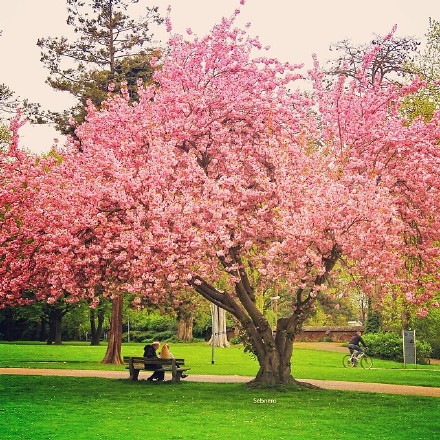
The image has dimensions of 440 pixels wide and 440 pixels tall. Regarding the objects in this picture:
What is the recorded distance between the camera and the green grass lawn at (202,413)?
46.2 feet

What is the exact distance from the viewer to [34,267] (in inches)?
898

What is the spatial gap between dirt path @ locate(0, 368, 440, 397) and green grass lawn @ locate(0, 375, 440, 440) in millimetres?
2020

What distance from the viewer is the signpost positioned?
35.6 metres

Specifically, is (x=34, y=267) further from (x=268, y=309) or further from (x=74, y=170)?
(x=268, y=309)

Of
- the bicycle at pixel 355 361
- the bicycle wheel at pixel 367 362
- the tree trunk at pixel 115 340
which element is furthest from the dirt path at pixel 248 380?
the bicycle wheel at pixel 367 362

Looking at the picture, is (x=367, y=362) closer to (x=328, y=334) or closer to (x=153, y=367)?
(x=153, y=367)

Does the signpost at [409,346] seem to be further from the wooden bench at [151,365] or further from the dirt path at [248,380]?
the wooden bench at [151,365]

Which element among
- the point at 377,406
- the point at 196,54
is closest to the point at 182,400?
the point at 377,406

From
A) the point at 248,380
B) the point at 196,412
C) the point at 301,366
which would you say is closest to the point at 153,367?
the point at 248,380

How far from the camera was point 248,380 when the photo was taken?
26969mm

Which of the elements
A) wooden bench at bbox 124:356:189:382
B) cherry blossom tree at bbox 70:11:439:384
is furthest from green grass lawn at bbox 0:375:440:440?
cherry blossom tree at bbox 70:11:439:384

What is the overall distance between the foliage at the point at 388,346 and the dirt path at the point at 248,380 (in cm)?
1597

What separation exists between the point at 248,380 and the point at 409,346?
11.9 m

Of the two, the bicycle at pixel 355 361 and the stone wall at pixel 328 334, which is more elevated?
the stone wall at pixel 328 334
